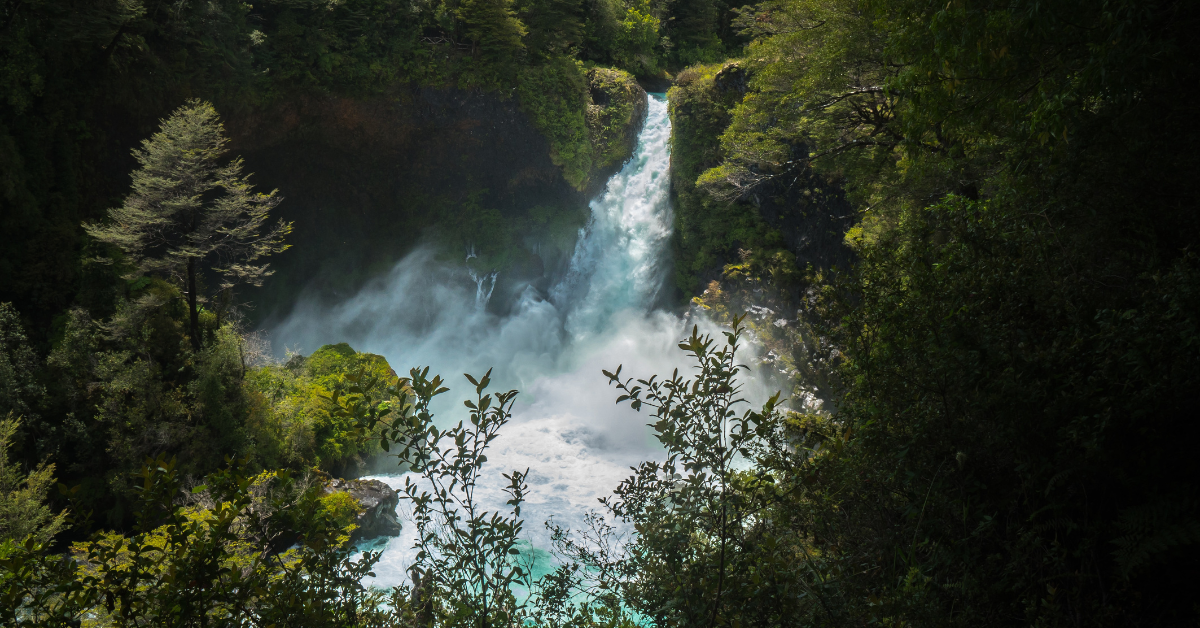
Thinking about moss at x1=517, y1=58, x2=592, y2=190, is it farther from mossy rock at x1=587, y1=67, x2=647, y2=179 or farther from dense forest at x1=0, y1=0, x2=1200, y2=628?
dense forest at x1=0, y1=0, x2=1200, y2=628

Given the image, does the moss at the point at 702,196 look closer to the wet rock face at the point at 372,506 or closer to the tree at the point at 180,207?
the wet rock face at the point at 372,506

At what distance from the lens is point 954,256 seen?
300 centimetres

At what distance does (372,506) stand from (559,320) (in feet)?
34.0

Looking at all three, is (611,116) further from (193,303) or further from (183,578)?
(183,578)

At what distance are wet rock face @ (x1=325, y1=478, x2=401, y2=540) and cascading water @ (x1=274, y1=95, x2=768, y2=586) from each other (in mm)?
4749

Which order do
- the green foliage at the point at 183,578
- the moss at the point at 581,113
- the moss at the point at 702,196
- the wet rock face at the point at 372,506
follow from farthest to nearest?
the moss at the point at 581,113
the moss at the point at 702,196
the wet rock face at the point at 372,506
the green foliage at the point at 183,578

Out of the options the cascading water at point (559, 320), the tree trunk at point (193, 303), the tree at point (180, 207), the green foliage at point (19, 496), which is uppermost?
the cascading water at point (559, 320)

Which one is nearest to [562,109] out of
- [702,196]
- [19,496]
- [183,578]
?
[702,196]

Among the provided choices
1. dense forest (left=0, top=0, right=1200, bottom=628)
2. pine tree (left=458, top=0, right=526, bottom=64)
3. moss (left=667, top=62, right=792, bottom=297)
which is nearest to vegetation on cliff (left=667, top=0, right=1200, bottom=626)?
dense forest (left=0, top=0, right=1200, bottom=628)

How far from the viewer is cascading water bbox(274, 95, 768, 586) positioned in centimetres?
1811

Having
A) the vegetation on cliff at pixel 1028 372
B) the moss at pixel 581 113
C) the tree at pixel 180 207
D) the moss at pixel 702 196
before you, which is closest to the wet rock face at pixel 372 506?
the tree at pixel 180 207

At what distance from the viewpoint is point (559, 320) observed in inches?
814

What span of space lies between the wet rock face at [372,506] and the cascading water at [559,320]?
4749 millimetres

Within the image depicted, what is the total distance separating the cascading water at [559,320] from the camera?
713 inches
